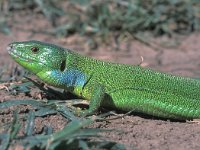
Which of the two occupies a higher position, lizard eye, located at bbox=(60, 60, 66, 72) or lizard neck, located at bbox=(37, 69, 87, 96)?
lizard eye, located at bbox=(60, 60, 66, 72)

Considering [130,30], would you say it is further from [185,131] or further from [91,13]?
[185,131]

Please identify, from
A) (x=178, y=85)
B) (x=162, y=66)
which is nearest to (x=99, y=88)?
(x=178, y=85)

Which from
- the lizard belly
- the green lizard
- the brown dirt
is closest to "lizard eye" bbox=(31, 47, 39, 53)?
the green lizard

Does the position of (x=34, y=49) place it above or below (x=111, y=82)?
above

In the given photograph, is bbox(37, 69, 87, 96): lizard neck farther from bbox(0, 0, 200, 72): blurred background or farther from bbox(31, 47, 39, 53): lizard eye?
bbox(0, 0, 200, 72): blurred background

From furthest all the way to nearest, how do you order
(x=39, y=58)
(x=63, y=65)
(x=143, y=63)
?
(x=143, y=63), (x=63, y=65), (x=39, y=58)

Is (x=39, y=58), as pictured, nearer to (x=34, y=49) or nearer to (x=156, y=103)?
(x=34, y=49)

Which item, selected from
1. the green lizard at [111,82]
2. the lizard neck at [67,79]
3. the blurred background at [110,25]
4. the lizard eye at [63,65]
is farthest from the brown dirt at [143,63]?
the lizard eye at [63,65]

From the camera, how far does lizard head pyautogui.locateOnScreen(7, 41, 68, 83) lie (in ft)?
18.4

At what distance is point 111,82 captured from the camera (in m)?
5.74

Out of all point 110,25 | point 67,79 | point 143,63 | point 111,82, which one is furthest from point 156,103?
point 110,25

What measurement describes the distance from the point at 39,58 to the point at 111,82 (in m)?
0.79

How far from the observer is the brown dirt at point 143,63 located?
499cm

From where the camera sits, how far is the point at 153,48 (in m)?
9.34
